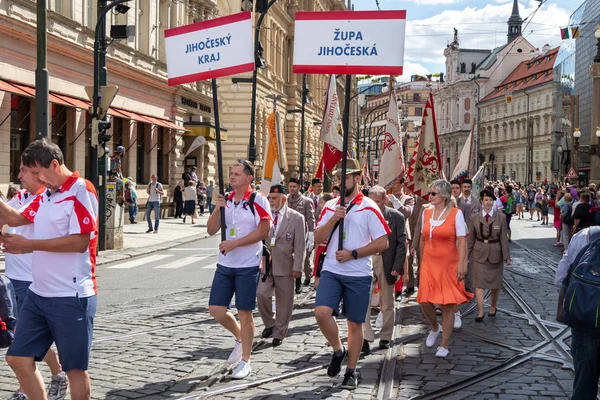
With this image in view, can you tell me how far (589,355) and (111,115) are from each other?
22.8 metres

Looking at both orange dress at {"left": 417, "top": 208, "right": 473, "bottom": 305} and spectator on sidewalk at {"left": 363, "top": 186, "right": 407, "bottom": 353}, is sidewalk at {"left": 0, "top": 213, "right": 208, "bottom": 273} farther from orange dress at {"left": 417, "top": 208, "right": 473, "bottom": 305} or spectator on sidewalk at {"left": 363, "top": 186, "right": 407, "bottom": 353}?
orange dress at {"left": 417, "top": 208, "right": 473, "bottom": 305}

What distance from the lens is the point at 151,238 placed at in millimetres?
22266

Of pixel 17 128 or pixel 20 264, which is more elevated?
pixel 17 128

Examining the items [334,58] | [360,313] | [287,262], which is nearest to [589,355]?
[360,313]

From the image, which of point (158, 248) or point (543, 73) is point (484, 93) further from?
point (158, 248)

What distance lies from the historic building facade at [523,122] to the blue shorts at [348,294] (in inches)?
3157

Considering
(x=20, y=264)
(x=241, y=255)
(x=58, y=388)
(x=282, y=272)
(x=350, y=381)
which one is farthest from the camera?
(x=282, y=272)

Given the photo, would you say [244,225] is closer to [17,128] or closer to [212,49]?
[212,49]

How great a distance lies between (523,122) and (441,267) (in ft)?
315

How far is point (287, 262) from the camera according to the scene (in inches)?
345

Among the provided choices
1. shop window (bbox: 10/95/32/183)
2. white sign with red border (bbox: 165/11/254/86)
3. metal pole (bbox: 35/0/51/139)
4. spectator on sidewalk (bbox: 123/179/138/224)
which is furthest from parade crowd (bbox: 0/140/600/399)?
spectator on sidewalk (bbox: 123/179/138/224)

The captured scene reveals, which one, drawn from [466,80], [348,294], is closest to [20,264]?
[348,294]

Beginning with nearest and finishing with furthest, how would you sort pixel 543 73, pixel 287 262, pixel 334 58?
1. pixel 334 58
2. pixel 287 262
3. pixel 543 73

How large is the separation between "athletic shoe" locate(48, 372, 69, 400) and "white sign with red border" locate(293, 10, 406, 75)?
10.2 feet
